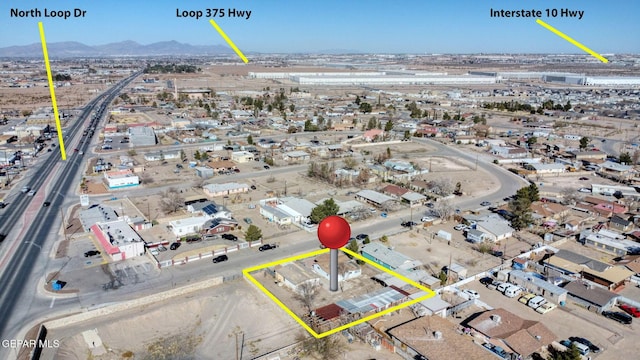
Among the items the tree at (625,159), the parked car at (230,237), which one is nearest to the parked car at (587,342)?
the parked car at (230,237)

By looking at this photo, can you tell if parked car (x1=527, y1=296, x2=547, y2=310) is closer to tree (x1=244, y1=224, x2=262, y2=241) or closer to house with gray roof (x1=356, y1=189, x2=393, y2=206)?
house with gray roof (x1=356, y1=189, x2=393, y2=206)

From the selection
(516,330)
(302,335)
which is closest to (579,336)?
(516,330)

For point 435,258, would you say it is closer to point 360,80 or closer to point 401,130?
point 401,130

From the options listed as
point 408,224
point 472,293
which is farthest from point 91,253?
point 472,293

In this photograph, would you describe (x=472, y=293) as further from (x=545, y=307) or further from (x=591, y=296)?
(x=591, y=296)

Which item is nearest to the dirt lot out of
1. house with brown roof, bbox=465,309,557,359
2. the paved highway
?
the paved highway

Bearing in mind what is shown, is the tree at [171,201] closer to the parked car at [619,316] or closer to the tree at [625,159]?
the parked car at [619,316]
